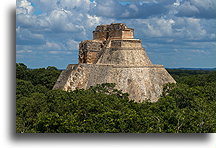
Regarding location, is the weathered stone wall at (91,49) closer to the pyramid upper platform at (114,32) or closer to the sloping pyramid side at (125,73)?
the pyramid upper platform at (114,32)

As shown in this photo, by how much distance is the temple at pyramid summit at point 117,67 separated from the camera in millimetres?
30203

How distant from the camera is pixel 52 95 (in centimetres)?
2583

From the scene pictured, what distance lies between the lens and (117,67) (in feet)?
101

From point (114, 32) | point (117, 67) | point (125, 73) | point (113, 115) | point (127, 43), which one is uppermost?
point (114, 32)

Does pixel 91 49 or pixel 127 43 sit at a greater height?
pixel 127 43

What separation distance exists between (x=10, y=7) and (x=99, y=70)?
16844mm

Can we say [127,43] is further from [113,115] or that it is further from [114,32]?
[113,115]

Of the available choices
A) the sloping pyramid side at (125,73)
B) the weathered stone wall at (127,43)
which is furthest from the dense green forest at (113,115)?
the weathered stone wall at (127,43)

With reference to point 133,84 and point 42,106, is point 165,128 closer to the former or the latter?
point 42,106

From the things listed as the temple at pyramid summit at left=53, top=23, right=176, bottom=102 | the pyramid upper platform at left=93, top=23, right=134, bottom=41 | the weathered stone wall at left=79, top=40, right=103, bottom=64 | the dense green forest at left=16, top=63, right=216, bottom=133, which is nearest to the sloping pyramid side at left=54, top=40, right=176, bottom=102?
the temple at pyramid summit at left=53, top=23, right=176, bottom=102

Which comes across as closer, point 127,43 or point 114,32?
point 127,43

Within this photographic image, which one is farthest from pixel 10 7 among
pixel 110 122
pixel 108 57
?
pixel 108 57

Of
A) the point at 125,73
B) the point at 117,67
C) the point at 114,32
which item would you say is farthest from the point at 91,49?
the point at 125,73

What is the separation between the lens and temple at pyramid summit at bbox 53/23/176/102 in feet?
99.1
